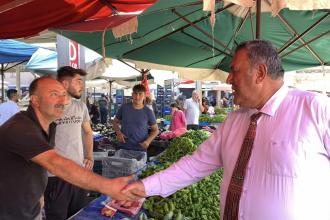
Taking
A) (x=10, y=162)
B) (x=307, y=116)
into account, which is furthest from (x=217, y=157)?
(x=10, y=162)

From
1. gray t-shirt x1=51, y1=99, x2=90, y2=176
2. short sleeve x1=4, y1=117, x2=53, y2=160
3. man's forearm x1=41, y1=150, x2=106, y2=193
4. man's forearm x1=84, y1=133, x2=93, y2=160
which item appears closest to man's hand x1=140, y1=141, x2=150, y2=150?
man's forearm x1=84, y1=133, x2=93, y2=160

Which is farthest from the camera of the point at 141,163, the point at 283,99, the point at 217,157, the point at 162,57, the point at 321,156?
the point at 162,57

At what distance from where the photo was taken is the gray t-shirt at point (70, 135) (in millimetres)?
4148

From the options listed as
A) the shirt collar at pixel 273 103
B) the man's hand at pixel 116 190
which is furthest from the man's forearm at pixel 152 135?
the shirt collar at pixel 273 103

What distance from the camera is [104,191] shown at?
2.52 meters

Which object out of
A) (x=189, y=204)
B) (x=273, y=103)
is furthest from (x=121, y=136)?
(x=273, y=103)

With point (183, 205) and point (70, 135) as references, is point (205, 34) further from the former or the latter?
point (183, 205)

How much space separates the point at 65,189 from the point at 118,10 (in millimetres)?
2120

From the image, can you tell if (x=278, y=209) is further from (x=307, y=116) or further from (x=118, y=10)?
(x=118, y=10)

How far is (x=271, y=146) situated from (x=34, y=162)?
1591mm

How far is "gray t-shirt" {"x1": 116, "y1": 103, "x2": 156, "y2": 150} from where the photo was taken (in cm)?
648

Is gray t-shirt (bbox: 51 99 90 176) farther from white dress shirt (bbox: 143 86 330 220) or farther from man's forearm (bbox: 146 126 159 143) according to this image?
white dress shirt (bbox: 143 86 330 220)

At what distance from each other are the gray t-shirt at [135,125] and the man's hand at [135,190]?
3887 millimetres

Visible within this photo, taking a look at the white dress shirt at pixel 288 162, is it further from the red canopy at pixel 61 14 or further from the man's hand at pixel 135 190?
the red canopy at pixel 61 14
